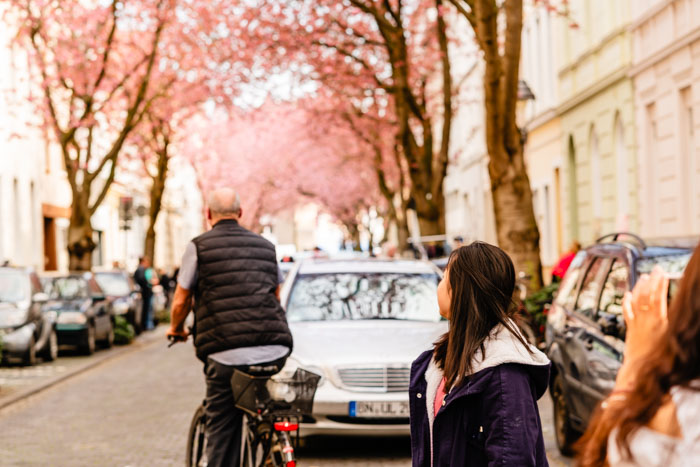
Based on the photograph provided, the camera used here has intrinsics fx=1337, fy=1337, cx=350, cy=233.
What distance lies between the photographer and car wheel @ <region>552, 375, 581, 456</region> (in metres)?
9.67

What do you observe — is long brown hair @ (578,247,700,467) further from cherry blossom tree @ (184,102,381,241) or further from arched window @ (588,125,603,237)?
cherry blossom tree @ (184,102,381,241)

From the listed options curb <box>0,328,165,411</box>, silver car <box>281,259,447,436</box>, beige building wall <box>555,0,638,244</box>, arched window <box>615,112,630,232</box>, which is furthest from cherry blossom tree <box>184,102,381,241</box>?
silver car <box>281,259,447,436</box>

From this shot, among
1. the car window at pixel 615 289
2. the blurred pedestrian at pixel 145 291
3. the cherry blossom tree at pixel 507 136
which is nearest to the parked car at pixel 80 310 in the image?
the blurred pedestrian at pixel 145 291

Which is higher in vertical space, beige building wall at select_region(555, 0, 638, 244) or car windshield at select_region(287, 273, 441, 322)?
beige building wall at select_region(555, 0, 638, 244)

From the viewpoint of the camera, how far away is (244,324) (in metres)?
6.72

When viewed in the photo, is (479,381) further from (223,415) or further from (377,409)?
(377,409)

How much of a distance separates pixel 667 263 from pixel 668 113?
1340cm

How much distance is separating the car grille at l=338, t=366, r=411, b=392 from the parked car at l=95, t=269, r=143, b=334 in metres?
17.9

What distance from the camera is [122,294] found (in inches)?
1129

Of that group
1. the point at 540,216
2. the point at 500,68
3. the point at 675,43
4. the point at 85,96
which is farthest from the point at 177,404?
the point at 540,216

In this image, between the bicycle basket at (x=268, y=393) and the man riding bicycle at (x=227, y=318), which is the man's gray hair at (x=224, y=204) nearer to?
the man riding bicycle at (x=227, y=318)

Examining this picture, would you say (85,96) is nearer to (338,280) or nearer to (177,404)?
(177,404)

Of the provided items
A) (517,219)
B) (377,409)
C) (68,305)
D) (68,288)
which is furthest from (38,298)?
(377,409)

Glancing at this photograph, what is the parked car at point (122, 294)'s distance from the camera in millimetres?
27875
